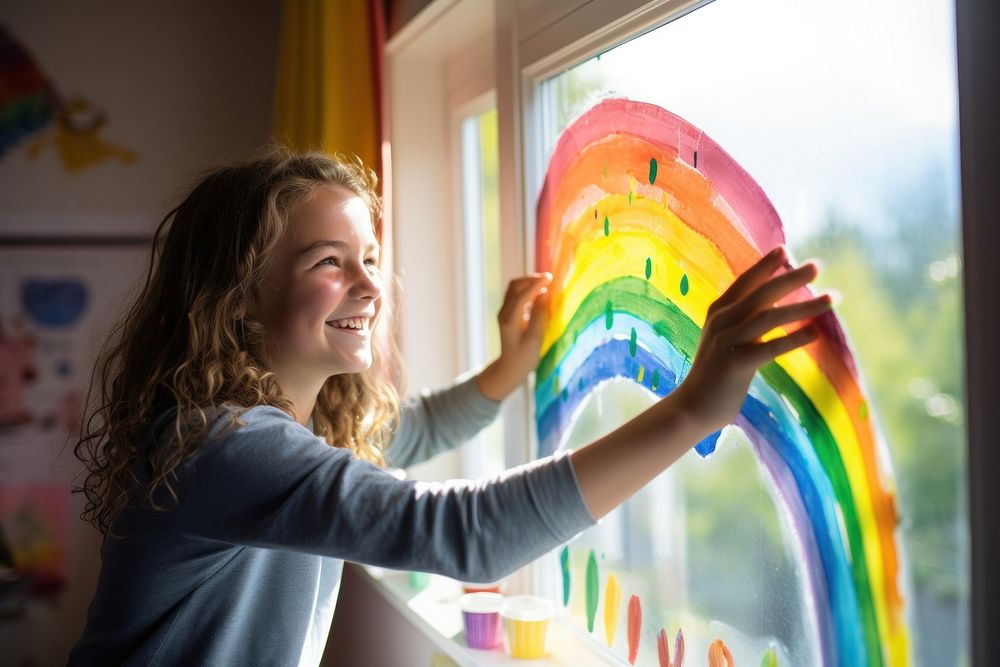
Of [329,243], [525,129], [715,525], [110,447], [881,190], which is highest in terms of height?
[525,129]

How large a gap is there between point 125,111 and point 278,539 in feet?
5.91

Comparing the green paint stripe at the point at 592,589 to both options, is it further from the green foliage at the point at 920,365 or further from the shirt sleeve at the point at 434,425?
the green foliage at the point at 920,365

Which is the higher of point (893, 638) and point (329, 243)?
point (329, 243)

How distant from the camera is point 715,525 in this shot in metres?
1.00

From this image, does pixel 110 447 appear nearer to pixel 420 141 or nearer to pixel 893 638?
pixel 893 638

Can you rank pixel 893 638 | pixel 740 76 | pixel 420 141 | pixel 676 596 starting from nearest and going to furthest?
pixel 893 638 → pixel 740 76 → pixel 676 596 → pixel 420 141

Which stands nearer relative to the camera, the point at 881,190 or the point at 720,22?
the point at 881,190

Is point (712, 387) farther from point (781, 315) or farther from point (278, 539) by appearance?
point (278, 539)

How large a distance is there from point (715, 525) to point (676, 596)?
0.13 m

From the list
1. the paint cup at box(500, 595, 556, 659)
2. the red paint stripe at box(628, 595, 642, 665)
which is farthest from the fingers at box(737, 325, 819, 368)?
the paint cup at box(500, 595, 556, 659)

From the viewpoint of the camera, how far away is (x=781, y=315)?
741mm

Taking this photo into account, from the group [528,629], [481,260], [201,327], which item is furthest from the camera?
[481,260]

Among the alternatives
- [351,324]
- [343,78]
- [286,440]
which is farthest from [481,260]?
[286,440]

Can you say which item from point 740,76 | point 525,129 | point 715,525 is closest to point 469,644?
point 715,525
